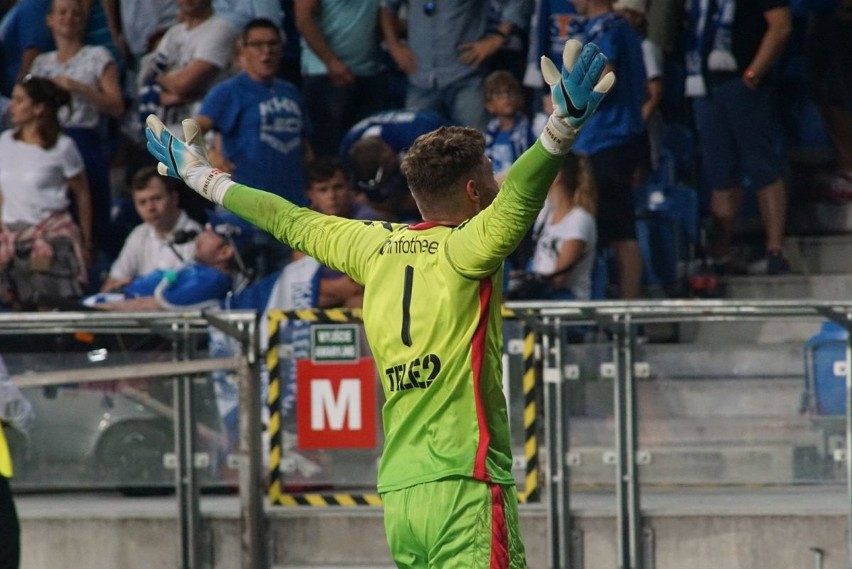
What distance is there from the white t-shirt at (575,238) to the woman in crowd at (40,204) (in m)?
3.11

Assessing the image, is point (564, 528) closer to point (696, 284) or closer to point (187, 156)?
point (696, 284)

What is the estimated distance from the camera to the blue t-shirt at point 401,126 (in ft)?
35.9

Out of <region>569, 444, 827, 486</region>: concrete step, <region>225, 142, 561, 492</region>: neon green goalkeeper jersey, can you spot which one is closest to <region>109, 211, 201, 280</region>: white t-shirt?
<region>569, 444, 827, 486</region>: concrete step

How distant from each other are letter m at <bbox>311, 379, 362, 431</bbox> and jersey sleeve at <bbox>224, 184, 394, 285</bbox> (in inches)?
169

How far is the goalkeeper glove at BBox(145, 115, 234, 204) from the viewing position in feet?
15.8

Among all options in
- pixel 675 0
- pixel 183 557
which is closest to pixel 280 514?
pixel 183 557

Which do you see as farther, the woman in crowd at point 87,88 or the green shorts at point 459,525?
the woman in crowd at point 87,88

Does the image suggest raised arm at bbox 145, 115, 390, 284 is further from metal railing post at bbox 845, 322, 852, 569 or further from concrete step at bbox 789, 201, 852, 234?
concrete step at bbox 789, 201, 852, 234

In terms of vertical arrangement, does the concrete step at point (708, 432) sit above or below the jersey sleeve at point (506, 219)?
below

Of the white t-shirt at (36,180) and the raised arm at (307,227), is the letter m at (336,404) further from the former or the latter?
the raised arm at (307,227)

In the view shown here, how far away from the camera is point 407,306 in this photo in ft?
14.8

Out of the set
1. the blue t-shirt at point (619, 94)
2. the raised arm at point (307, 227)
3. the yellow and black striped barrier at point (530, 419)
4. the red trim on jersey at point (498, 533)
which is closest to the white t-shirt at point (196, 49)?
the blue t-shirt at point (619, 94)

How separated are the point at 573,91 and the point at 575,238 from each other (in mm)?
6406

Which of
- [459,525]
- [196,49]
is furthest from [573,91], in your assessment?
[196,49]
